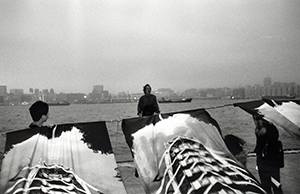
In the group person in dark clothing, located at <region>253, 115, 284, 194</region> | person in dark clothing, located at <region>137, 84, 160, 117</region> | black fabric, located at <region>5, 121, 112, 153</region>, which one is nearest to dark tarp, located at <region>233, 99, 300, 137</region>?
person in dark clothing, located at <region>253, 115, 284, 194</region>

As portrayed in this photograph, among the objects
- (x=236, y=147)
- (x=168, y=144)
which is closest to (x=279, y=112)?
(x=236, y=147)

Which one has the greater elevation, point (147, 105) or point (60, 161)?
point (147, 105)

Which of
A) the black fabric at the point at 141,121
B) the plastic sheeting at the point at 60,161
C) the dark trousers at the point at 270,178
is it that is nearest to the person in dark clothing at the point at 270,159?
the dark trousers at the point at 270,178

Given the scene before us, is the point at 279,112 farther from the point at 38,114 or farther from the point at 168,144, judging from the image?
the point at 38,114

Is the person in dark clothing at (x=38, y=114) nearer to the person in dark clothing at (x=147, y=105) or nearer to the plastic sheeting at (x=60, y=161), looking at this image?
the plastic sheeting at (x=60, y=161)

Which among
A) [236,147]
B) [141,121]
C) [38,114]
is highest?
[38,114]

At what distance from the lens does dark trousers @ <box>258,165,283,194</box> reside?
12.6ft

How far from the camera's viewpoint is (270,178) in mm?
3877

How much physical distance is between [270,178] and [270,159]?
267mm

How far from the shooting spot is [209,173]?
9.83ft

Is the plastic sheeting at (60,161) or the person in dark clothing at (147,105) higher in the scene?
the person in dark clothing at (147,105)

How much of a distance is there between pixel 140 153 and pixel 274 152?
1.92 metres

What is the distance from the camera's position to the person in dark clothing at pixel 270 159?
152 inches

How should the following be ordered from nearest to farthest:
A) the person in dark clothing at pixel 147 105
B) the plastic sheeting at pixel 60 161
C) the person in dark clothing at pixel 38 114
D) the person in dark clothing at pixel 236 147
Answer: the plastic sheeting at pixel 60 161 → the person in dark clothing at pixel 38 114 → the person in dark clothing at pixel 236 147 → the person in dark clothing at pixel 147 105
